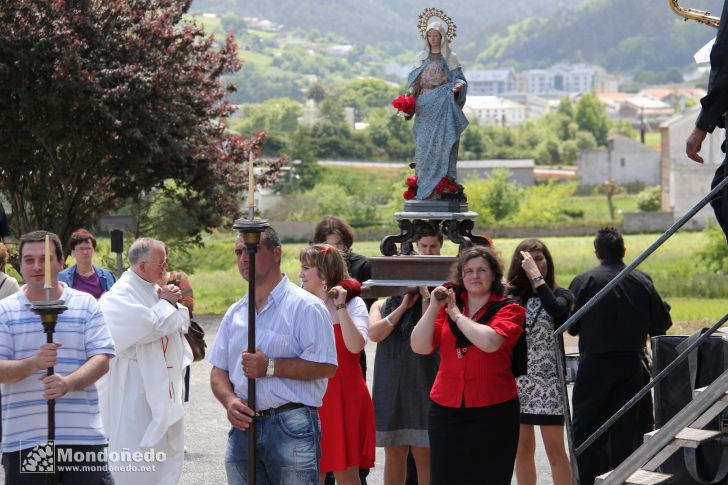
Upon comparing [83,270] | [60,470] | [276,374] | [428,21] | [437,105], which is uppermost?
[428,21]

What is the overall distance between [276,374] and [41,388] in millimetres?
1275

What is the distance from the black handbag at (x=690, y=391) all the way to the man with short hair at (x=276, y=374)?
2.15 metres

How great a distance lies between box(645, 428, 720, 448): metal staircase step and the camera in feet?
20.5

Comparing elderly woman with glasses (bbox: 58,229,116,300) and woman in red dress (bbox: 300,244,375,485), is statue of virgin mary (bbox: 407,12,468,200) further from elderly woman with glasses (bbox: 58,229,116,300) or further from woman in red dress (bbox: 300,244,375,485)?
woman in red dress (bbox: 300,244,375,485)

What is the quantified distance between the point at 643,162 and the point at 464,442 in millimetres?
149699

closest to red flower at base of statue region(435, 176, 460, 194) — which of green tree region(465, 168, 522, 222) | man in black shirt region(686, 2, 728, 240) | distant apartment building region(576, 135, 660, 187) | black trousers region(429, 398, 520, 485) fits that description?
black trousers region(429, 398, 520, 485)

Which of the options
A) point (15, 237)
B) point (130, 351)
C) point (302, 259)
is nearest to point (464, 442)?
point (302, 259)

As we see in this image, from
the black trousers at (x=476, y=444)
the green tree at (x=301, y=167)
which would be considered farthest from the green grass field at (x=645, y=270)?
the green tree at (x=301, y=167)

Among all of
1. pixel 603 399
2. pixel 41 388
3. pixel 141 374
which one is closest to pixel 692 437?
pixel 603 399

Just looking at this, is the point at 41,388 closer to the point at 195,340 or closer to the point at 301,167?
the point at 195,340

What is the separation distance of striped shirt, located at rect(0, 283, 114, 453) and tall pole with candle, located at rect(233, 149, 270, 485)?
0.94m

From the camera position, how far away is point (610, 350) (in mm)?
8953

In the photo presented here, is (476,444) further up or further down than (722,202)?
further down

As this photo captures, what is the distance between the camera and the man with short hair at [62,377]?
20.9 ft
